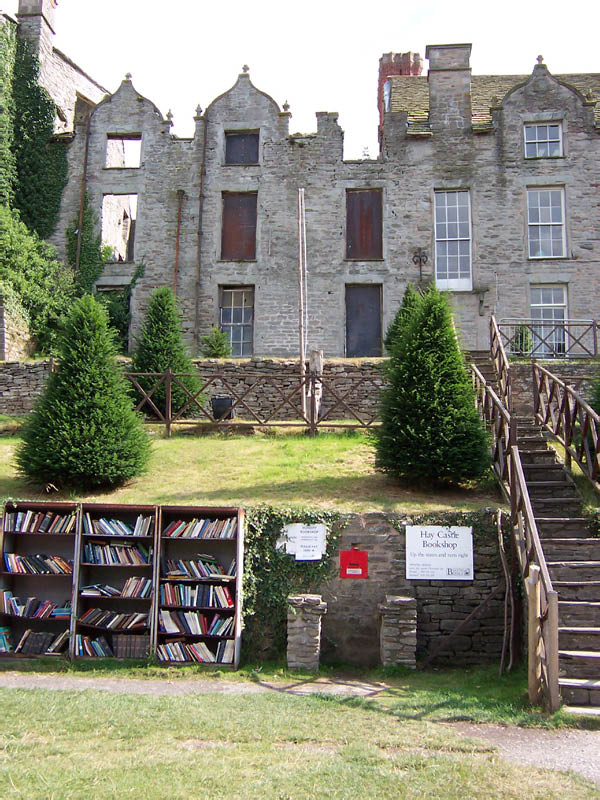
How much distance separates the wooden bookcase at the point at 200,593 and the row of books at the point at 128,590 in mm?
168

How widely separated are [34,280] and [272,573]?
13365mm

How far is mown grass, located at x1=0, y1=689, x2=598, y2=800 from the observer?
4949mm

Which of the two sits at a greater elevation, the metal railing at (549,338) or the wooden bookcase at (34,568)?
the metal railing at (549,338)

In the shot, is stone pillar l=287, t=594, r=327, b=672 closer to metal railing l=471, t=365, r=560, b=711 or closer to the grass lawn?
the grass lawn

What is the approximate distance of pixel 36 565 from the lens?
9180mm

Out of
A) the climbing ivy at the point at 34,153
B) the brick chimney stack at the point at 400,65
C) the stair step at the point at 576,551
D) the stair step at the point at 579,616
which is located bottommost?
the stair step at the point at 579,616

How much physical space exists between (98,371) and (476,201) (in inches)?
514

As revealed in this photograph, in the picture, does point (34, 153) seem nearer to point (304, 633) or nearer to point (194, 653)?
point (194, 653)

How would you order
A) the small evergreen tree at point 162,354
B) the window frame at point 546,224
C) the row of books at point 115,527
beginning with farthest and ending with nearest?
1. the window frame at point 546,224
2. the small evergreen tree at point 162,354
3. the row of books at point 115,527

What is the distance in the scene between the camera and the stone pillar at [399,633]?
28.3 feet

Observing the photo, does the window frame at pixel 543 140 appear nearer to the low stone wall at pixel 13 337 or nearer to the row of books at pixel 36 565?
the low stone wall at pixel 13 337

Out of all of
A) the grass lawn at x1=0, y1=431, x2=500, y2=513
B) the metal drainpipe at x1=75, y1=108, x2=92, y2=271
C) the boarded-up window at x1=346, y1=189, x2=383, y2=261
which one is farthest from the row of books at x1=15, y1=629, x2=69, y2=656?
the boarded-up window at x1=346, y1=189, x2=383, y2=261

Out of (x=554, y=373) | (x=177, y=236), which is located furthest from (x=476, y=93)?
(x=554, y=373)

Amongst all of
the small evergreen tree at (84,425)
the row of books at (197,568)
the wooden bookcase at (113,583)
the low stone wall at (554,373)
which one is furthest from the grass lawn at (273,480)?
the low stone wall at (554,373)
